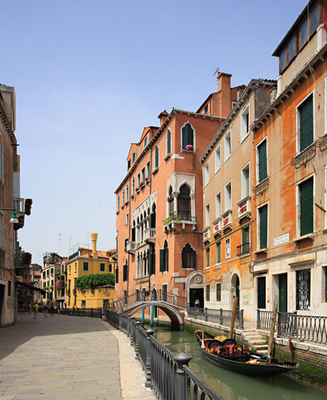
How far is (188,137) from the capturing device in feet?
105

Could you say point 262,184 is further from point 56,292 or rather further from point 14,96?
point 56,292

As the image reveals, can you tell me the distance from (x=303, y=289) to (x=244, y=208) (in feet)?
21.2

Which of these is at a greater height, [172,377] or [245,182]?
[245,182]

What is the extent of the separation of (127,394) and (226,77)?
100 ft

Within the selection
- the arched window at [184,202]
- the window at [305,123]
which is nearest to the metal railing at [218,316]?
the window at [305,123]

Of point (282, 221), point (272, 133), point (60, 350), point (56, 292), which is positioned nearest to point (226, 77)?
point (272, 133)

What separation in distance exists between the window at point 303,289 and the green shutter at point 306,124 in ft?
13.8

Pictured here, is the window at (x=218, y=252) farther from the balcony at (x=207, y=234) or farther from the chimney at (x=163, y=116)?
the chimney at (x=163, y=116)

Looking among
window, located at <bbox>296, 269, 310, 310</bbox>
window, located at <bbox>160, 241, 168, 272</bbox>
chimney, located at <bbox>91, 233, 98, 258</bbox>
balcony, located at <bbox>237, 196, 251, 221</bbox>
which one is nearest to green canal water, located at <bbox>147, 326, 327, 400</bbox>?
Answer: window, located at <bbox>296, 269, 310, 310</bbox>

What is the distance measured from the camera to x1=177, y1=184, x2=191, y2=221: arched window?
104 feet

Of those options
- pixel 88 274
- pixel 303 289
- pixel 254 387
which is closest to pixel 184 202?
pixel 303 289

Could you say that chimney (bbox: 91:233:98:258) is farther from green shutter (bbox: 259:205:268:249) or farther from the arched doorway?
green shutter (bbox: 259:205:268:249)

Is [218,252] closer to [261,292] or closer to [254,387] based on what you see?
[261,292]

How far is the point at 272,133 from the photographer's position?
680 inches
